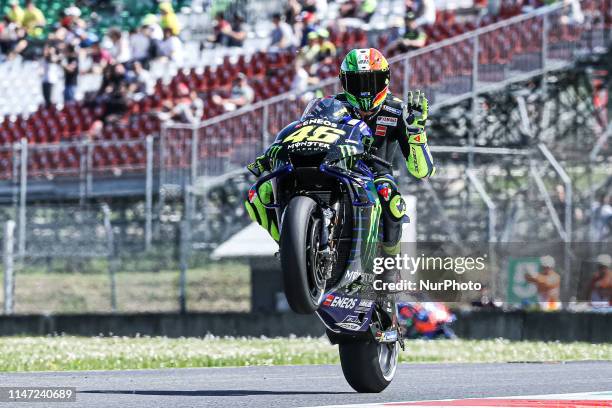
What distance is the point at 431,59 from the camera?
18.7 m

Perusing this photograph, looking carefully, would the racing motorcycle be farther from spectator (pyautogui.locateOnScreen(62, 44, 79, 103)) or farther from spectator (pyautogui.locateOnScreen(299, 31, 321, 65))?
spectator (pyautogui.locateOnScreen(62, 44, 79, 103))

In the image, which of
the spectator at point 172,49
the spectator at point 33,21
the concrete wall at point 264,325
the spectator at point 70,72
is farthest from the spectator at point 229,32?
the concrete wall at point 264,325

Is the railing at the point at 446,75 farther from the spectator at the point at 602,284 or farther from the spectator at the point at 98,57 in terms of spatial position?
the spectator at the point at 98,57

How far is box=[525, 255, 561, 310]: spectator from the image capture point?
14.9 metres

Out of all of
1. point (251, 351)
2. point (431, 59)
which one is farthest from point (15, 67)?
point (251, 351)

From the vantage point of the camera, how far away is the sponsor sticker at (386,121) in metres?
8.13

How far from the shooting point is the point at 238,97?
21.5 m

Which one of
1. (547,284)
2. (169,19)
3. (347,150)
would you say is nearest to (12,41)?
(169,19)

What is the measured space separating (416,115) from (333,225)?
1.12 meters

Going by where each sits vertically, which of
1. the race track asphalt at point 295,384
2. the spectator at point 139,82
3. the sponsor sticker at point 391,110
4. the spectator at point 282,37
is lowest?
the race track asphalt at point 295,384

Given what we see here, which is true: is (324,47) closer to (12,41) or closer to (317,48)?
(317,48)

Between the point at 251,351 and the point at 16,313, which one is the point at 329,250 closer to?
the point at 251,351

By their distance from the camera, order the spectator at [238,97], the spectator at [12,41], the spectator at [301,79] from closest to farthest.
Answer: the spectator at [301,79] < the spectator at [238,97] < the spectator at [12,41]

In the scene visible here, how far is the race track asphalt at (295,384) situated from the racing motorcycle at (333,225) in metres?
0.40
